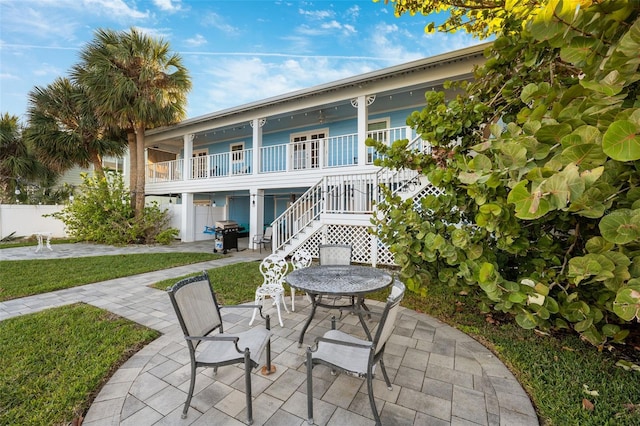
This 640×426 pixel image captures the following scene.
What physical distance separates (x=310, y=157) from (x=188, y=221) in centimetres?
737

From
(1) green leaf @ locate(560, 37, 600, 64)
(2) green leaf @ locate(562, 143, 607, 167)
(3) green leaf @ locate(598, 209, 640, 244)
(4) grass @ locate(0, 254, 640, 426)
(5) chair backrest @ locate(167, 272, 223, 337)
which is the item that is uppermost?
(1) green leaf @ locate(560, 37, 600, 64)

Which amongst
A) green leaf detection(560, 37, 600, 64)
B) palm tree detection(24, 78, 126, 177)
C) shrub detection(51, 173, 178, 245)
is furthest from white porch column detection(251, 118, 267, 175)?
green leaf detection(560, 37, 600, 64)

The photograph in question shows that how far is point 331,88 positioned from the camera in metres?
8.44

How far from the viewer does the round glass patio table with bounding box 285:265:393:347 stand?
298 cm

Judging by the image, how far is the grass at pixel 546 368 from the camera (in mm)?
2199

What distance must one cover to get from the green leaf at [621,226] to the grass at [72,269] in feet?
27.1

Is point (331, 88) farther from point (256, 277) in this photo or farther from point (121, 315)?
point (121, 315)

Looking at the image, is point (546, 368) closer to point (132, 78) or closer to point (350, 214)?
point (350, 214)

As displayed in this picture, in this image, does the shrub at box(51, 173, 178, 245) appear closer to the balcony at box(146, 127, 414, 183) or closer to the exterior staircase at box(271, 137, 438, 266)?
the balcony at box(146, 127, 414, 183)

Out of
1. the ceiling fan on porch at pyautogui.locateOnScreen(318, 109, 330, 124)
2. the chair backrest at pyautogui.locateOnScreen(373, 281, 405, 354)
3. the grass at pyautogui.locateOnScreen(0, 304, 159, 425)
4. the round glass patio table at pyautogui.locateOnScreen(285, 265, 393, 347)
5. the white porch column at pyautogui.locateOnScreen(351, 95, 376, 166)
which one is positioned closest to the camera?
the chair backrest at pyautogui.locateOnScreen(373, 281, 405, 354)

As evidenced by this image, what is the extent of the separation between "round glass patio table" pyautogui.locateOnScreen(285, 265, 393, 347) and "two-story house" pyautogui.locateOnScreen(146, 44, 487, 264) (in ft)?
4.55

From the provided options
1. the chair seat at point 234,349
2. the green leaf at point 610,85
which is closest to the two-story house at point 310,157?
the chair seat at point 234,349

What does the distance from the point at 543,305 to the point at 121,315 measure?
17.7ft

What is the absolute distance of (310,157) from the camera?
31.2ft
